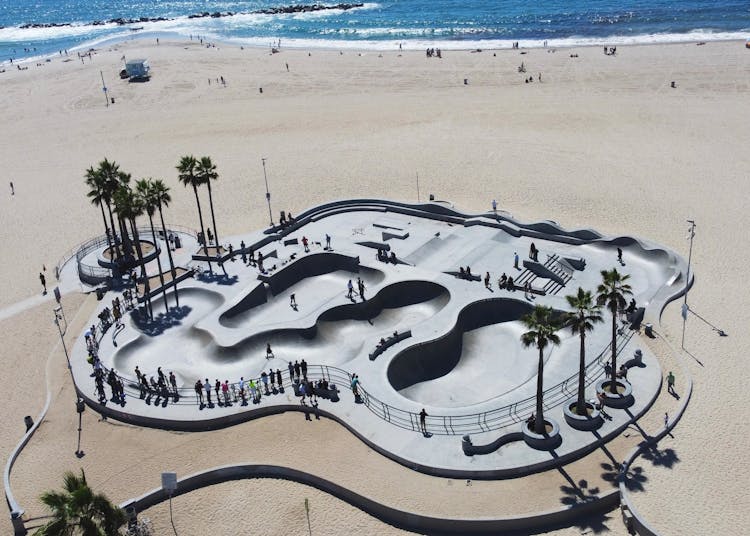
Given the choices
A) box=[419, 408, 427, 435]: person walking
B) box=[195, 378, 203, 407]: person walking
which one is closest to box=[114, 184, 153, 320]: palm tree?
box=[195, 378, 203, 407]: person walking

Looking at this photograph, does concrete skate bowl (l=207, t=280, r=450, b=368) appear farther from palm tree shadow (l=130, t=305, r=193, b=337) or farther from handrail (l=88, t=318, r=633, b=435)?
palm tree shadow (l=130, t=305, r=193, b=337)

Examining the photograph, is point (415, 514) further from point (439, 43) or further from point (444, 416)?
point (439, 43)

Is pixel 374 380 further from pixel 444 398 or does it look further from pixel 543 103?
pixel 543 103

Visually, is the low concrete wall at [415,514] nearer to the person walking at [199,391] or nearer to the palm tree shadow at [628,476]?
the palm tree shadow at [628,476]

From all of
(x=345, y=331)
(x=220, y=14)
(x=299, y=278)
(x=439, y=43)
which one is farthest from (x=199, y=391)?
(x=220, y=14)

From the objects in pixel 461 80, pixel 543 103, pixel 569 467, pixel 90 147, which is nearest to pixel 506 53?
pixel 461 80

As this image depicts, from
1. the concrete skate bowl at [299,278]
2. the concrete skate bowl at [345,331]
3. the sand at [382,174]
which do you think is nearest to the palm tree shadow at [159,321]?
the concrete skate bowl at [299,278]
